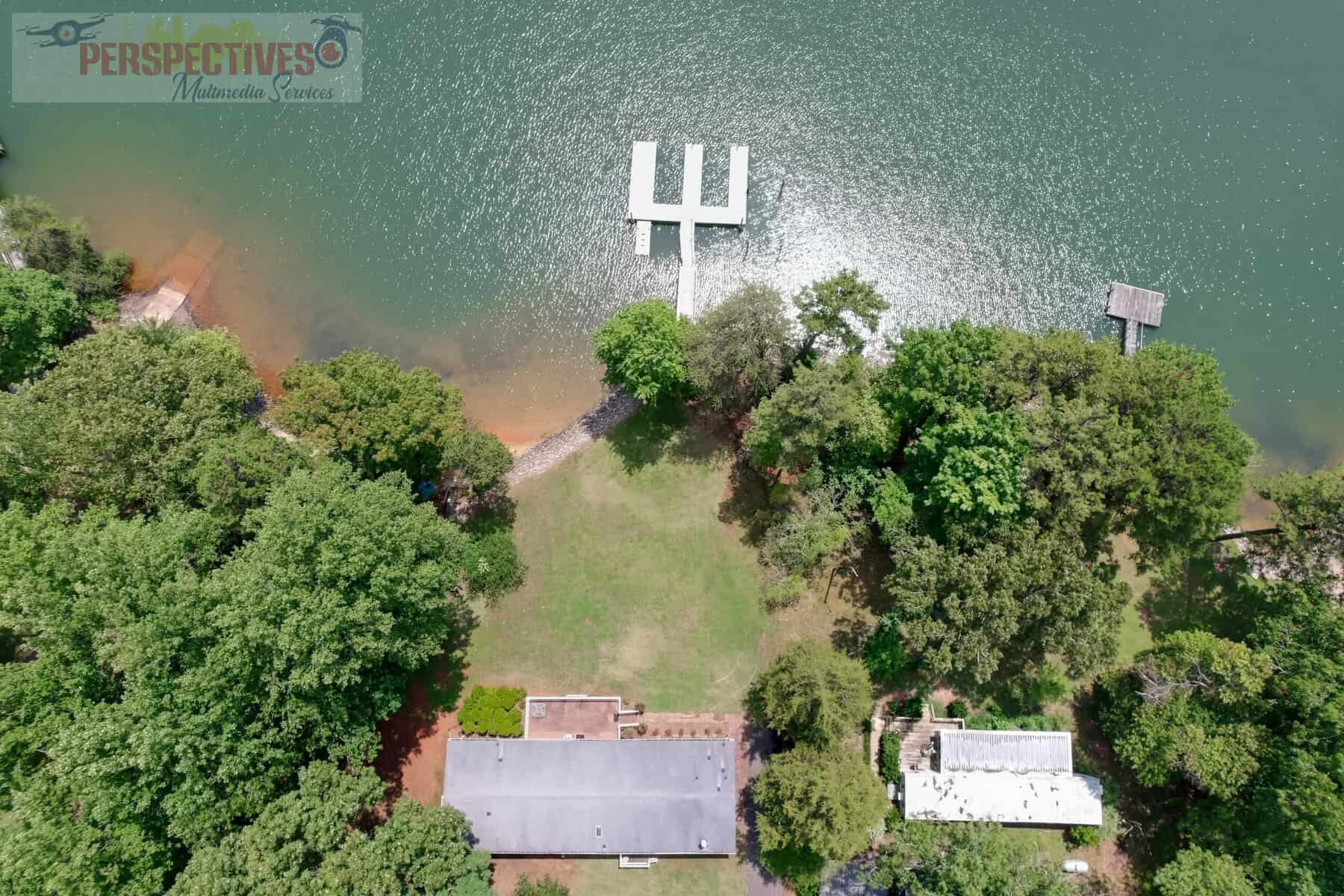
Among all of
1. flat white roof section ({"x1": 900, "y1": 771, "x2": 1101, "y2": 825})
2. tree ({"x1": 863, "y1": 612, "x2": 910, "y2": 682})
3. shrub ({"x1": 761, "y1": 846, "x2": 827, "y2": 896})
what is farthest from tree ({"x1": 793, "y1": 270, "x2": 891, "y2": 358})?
shrub ({"x1": 761, "y1": 846, "x2": 827, "y2": 896})

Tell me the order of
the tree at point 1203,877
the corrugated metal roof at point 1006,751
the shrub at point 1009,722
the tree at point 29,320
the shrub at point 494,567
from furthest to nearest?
the shrub at point 494,567 < the tree at point 29,320 < the shrub at point 1009,722 < the corrugated metal roof at point 1006,751 < the tree at point 1203,877

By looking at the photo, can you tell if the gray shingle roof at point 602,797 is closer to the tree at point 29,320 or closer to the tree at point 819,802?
the tree at point 819,802

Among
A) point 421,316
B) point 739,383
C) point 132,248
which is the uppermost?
point 132,248

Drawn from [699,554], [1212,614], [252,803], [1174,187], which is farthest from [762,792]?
[1174,187]

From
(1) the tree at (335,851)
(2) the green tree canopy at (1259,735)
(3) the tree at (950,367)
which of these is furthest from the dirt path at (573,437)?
(2) the green tree canopy at (1259,735)

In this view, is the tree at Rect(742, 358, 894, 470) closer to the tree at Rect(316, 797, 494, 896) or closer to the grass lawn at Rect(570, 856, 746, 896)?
the grass lawn at Rect(570, 856, 746, 896)

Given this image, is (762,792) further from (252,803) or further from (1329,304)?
(1329,304)
